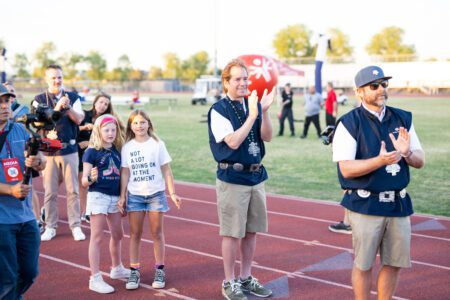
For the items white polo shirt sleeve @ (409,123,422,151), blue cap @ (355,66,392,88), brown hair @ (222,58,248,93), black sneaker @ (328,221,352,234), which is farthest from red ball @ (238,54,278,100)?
white polo shirt sleeve @ (409,123,422,151)

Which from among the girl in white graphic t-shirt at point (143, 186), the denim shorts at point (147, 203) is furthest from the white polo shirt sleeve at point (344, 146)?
the denim shorts at point (147, 203)

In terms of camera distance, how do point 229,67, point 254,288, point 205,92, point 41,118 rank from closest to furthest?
1. point 41,118
2. point 229,67
3. point 254,288
4. point 205,92

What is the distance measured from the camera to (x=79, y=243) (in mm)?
6730

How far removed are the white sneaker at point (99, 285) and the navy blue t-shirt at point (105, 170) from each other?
84 cm

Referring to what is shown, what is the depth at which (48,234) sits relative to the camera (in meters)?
6.89

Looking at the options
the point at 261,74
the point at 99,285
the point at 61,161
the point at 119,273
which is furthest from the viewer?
the point at 261,74

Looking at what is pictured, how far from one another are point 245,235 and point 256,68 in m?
4.51

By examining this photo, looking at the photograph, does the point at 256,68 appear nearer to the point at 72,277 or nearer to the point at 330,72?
the point at 72,277

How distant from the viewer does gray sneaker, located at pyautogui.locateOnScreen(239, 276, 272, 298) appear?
497cm

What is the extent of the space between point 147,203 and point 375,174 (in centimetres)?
234

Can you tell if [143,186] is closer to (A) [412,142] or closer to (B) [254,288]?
(B) [254,288]

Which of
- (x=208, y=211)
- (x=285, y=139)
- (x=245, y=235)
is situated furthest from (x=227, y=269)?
(x=285, y=139)

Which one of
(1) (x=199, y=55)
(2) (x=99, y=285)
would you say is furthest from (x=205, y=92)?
(1) (x=199, y=55)

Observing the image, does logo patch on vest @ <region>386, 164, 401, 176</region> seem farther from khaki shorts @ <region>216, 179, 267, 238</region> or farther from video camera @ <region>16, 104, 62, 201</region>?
video camera @ <region>16, 104, 62, 201</region>
